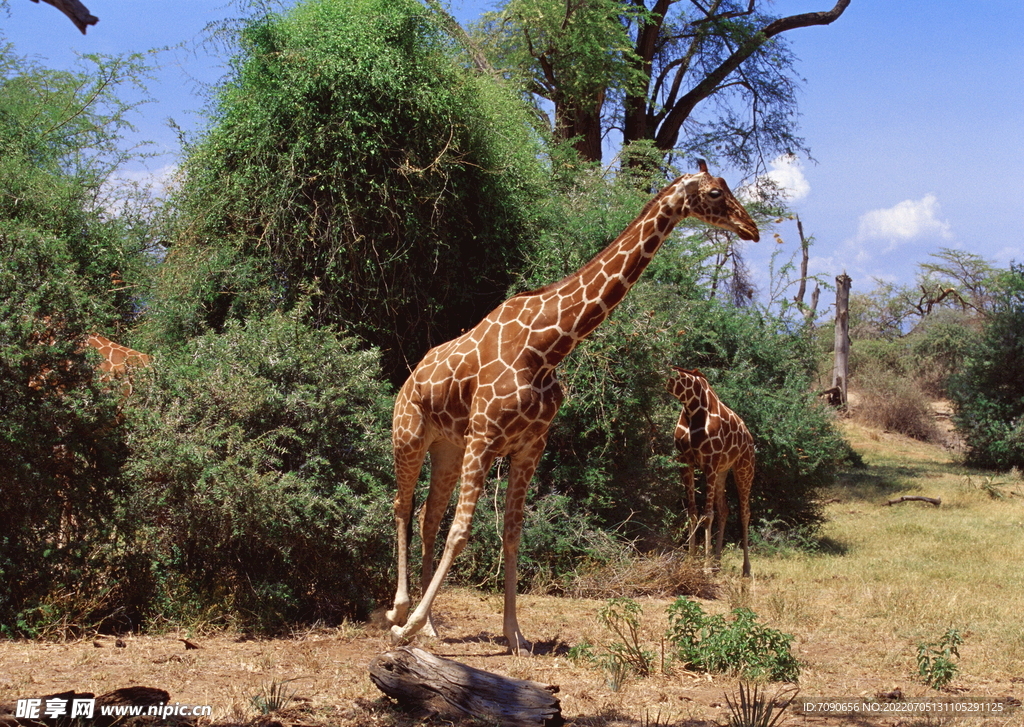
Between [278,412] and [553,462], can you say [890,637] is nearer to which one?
[553,462]

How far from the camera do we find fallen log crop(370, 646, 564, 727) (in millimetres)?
4574

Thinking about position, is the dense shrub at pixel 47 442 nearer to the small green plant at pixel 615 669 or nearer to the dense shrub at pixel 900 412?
the small green plant at pixel 615 669

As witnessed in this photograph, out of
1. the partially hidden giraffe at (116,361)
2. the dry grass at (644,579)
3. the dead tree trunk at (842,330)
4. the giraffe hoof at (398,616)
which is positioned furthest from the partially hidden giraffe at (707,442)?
the dead tree trunk at (842,330)

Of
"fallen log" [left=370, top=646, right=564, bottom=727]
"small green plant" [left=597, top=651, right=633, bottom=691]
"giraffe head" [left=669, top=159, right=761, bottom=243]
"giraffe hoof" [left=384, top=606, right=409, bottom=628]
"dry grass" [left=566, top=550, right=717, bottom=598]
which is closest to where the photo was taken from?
"fallen log" [left=370, top=646, right=564, bottom=727]

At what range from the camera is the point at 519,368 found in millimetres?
6188

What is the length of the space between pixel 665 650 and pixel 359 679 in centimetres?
227

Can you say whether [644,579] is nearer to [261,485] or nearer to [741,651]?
[741,651]

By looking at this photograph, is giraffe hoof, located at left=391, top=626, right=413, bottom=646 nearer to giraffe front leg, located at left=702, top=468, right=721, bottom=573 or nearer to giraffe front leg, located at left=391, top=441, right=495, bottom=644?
giraffe front leg, located at left=391, top=441, right=495, bottom=644

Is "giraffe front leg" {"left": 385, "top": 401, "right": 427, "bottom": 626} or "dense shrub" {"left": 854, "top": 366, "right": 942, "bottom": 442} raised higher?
"dense shrub" {"left": 854, "top": 366, "right": 942, "bottom": 442}

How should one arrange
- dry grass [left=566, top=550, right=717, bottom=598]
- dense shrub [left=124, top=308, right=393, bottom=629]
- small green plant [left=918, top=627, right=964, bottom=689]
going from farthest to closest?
dry grass [left=566, top=550, right=717, bottom=598], dense shrub [left=124, top=308, right=393, bottom=629], small green plant [left=918, top=627, right=964, bottom=689]

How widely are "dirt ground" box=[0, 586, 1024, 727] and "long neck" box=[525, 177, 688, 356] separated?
2.22 metres

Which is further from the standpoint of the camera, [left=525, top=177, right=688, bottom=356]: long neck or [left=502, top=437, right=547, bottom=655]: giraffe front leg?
[left=502, top=437, right=547, bottom=655]: giraffe front leg

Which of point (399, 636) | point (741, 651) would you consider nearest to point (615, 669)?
point (741, 651)

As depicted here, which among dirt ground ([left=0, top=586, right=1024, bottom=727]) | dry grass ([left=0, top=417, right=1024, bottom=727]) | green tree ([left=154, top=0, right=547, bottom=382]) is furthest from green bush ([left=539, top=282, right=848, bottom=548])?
dirt ground ([left=0, top=586, right=1024, bottom=727])
